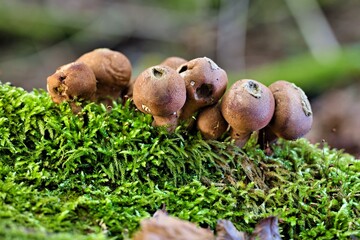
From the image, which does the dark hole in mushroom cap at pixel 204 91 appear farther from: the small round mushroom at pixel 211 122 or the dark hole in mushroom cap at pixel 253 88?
the dark hole in mushroom cap at pixel 253 88

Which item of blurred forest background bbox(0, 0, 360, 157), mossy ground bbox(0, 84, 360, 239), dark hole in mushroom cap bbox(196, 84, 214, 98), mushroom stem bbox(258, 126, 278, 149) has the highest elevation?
blurred forest background bbox(0, 0, 360, 157)

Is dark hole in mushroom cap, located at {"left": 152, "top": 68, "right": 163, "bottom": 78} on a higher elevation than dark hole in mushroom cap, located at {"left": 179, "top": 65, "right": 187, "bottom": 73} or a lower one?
lower

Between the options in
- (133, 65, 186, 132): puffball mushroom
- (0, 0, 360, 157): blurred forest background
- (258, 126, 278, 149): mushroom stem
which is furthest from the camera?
(0, 0, 360, 157): blurred forest background

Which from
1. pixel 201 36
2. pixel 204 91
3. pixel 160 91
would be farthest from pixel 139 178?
pixel 201 36

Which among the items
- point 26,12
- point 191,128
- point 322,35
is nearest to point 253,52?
point 322,35

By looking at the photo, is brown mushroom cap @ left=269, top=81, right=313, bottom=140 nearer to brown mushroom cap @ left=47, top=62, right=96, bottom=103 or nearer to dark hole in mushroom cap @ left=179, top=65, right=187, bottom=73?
dark hole in mushroom cap @ left=179, top=65, right=187, bottom=73

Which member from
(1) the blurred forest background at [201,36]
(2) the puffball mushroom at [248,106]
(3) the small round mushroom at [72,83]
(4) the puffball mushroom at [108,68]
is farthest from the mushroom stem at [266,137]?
(1) the blurred forest background at [201,36]

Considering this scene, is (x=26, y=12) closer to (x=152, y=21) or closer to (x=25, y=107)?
(x=152, y=21)

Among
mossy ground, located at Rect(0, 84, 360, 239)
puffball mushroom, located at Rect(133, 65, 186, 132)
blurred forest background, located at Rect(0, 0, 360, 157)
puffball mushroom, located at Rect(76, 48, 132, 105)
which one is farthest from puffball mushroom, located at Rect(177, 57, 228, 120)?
blurred forest background, located at Rect(0, 0, 360, 157)
